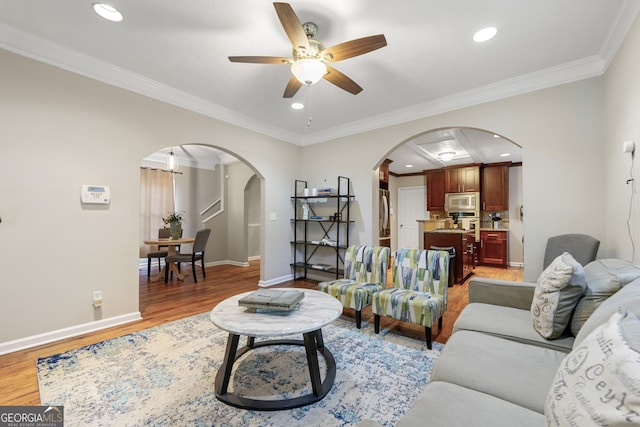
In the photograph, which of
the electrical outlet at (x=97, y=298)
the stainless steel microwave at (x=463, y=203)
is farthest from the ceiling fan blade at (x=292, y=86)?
the stainless steel microwave at (x=463, y=203)

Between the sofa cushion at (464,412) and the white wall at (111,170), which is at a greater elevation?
the white wall at (111,170)

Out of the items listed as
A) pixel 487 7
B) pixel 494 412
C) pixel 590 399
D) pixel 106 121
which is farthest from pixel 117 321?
pixel 487 7

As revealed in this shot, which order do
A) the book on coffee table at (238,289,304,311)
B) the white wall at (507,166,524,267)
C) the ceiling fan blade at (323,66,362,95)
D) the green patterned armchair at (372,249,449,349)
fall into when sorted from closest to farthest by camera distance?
the book on coffee table at (238,289,304,311) < the ceiling fan blade at (323,66,362,95) < the green patterned armchair at (372,249,449,349) < the white wall at (507,166,524,267)

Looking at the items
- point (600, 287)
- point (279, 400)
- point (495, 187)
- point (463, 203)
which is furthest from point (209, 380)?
point (495, 187)

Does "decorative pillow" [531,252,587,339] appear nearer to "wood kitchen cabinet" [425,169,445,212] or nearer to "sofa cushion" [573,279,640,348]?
"sofa cushion" [573,279,640,348]

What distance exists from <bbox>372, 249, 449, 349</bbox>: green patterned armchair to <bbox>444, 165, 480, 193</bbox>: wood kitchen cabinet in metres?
4.86

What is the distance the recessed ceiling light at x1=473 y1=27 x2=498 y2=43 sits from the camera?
218cm

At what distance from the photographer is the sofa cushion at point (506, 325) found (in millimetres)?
1507

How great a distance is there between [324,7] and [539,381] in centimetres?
252

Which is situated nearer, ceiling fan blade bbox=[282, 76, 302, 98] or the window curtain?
ceiling fan blade bbox=[282, 76, 302, 98]

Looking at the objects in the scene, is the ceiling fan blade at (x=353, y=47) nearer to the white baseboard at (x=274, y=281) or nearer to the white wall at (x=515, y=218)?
the white baseboard at (x=274, y=281)

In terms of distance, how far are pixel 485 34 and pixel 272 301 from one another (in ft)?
8.93

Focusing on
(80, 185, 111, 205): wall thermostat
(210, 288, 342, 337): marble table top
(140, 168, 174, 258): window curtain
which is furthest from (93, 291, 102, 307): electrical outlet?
(140, 168, 174, 258): window curtain

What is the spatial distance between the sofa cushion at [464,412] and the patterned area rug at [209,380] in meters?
0.66
